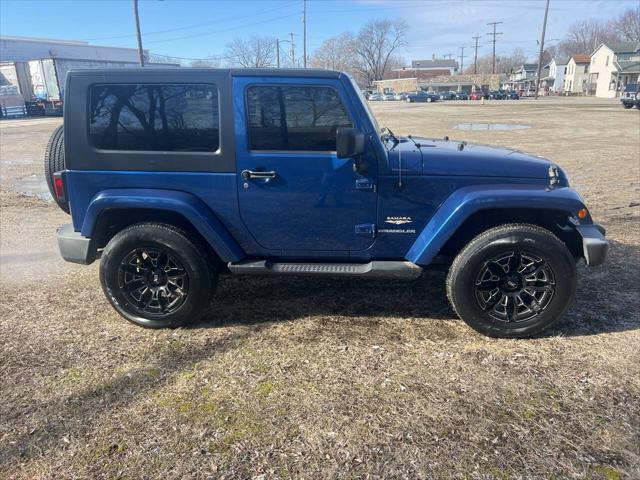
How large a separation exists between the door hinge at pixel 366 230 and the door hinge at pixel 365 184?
0.90 feet

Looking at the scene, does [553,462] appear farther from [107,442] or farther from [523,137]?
[523,137]

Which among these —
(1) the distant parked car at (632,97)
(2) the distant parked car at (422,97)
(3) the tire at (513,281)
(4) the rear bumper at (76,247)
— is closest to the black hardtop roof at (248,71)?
(4) the rear bumper at (76,247)

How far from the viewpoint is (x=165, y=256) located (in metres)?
3.63

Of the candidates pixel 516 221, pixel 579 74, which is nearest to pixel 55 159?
pixel 516 221

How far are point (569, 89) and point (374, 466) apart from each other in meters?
93.6

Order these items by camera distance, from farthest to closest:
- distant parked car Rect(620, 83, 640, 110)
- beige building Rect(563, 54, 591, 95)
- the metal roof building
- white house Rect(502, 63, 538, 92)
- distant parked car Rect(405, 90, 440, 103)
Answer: white house Rect(502, 63, 538, 92) < beige building Rect(563, 54, 591, 95) < the metal roof building < distant parked car Rect(405, 90, 440, 103) < distant parked car Rect(620, 83, 640, 110)

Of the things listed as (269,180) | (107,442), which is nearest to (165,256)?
(269,180)

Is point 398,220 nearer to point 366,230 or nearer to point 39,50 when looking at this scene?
point 366,230

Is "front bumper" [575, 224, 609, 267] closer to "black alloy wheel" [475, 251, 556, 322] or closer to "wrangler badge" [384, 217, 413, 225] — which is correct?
"black alloy wheel" [475, 251, 556, 322]

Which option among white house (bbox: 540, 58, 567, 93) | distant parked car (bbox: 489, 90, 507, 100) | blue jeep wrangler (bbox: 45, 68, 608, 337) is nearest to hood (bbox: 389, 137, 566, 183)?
blue jeep wrangler (bbox: 45, 68, 608, 337)

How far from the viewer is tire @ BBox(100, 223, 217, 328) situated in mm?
3539

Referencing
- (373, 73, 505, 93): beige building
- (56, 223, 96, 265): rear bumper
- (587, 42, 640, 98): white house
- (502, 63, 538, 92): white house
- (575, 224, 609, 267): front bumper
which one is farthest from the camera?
(502, 63, 538, 92): white house

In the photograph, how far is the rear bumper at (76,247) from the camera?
3656 mm

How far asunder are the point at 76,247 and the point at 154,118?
45.8 inches
